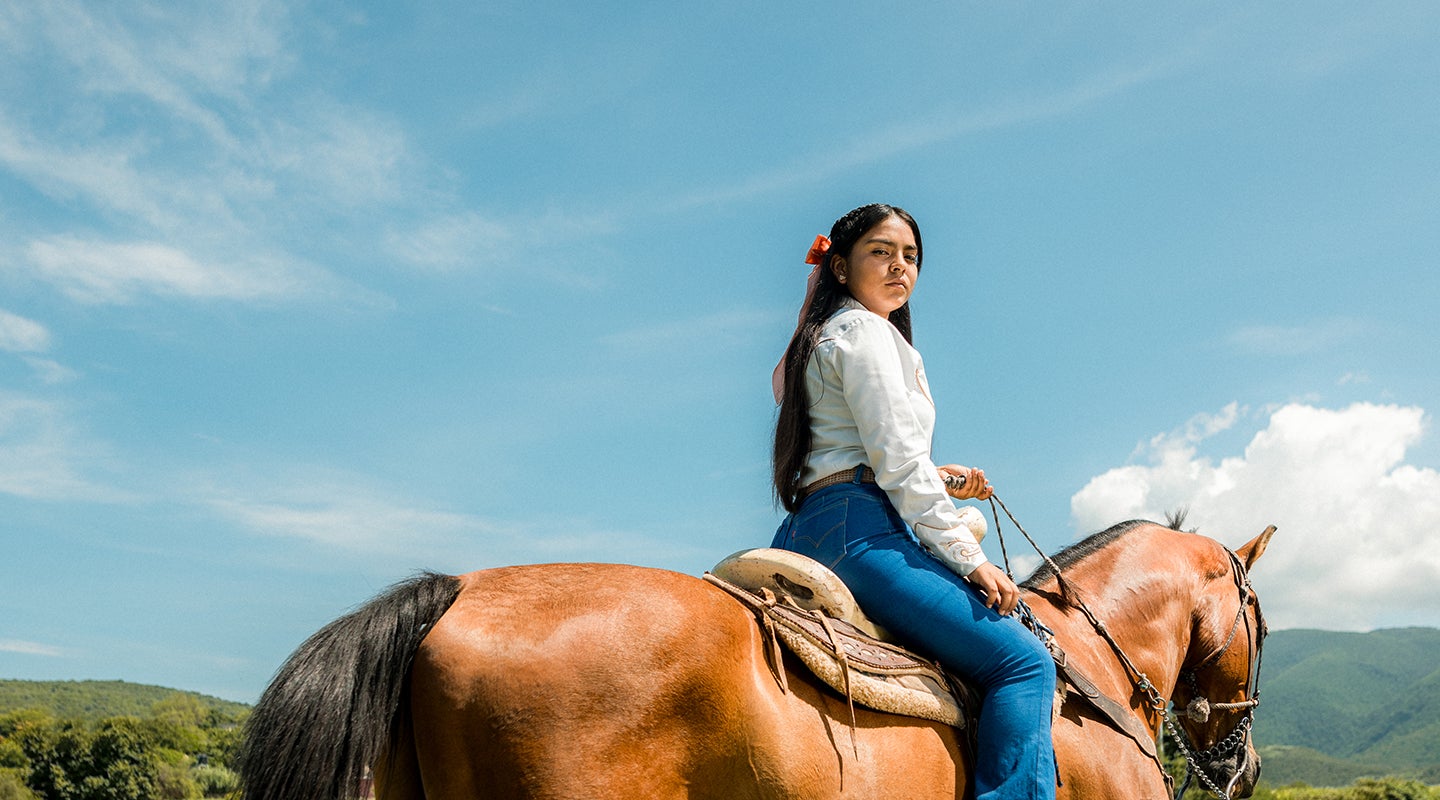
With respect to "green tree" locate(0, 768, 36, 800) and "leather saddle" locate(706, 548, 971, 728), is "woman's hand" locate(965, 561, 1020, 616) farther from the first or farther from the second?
"green tree" locate(0, 768, 36, 800)

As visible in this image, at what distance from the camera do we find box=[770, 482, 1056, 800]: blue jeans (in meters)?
4.13

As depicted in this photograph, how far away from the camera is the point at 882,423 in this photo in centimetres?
435

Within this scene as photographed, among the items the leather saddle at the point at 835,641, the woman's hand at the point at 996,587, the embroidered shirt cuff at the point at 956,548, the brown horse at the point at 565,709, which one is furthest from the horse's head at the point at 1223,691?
the brown horse at the point at 565,709

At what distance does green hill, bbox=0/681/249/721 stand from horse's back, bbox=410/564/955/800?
142m

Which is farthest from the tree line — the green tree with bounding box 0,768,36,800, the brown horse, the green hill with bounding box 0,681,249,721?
the green hill with bounding box 0,681,249,721

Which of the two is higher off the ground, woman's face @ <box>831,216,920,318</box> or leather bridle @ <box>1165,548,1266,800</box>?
woman's face @ <box>831,216,920,318</box>

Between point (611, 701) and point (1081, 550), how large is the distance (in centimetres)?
347

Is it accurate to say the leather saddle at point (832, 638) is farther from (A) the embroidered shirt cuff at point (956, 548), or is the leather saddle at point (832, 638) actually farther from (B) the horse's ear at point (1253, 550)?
(B) the horse's ear at point (1253, 550)

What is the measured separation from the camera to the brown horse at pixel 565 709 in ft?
10.4

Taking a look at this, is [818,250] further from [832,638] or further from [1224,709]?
[1224,709]

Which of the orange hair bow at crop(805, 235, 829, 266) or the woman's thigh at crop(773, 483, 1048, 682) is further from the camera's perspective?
the orange hair bow at crop(805, 235, 829, 266)

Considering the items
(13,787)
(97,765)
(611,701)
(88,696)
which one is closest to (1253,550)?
(611,701)

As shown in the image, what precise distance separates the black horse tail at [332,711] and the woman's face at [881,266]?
266 centimetres

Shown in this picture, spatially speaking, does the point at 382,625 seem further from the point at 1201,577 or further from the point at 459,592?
the point at 1201,577
